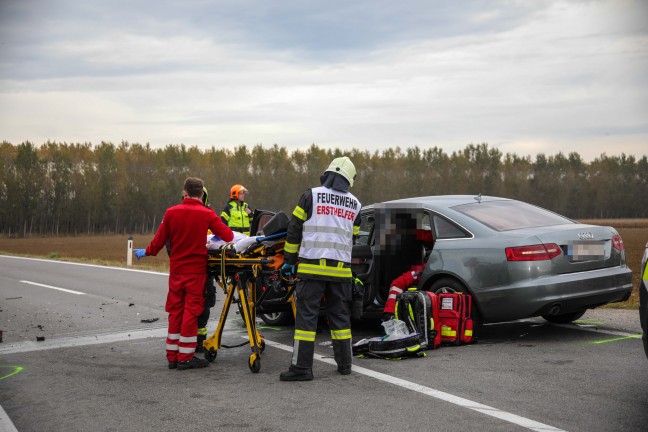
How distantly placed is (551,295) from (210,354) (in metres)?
3.46

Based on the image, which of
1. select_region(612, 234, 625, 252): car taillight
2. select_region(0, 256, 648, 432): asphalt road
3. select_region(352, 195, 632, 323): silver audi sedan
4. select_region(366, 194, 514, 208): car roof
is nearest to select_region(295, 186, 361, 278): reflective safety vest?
select_region(0, 256, 648, 432): asphalt road

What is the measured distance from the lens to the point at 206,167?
142 m

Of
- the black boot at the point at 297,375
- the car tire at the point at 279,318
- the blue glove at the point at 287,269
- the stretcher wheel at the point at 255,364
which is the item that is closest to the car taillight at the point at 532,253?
the blue glove at the point at 287,269

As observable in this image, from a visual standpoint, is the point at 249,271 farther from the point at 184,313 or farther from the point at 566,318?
the point at 566,318

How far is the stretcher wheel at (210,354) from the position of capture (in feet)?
23.6

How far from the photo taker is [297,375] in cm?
623

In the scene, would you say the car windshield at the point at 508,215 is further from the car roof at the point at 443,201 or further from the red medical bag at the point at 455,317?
the red medical bag at the point at 455,317

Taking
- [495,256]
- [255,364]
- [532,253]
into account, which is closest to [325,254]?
[255,364]

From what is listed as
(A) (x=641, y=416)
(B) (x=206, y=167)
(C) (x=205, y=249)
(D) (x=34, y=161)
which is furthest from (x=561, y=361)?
(B) (x=206, y=167)

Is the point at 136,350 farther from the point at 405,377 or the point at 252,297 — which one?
the point at 405,377

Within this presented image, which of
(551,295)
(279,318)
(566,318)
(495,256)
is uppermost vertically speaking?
(495,256)

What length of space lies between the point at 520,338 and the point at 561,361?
50.1 inches

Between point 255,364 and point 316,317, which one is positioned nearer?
point 316,317

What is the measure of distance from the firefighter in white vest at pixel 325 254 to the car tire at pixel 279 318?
113 inches
